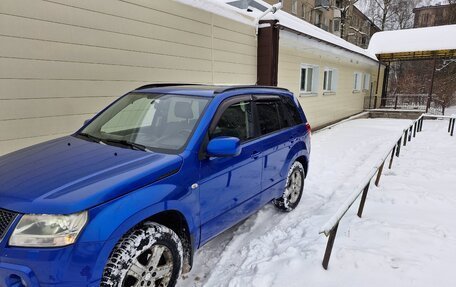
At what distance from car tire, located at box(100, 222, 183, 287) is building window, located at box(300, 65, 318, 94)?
399 inches

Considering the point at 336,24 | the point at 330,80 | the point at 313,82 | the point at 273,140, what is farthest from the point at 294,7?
the point at 273,140

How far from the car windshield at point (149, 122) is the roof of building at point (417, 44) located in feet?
64.1

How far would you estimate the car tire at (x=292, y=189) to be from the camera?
4266 mm

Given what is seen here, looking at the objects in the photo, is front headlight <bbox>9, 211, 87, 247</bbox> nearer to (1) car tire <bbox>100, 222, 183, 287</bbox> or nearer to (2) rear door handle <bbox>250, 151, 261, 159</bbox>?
(1) car tire <bbox>100, 222, 183, 287</bbox>

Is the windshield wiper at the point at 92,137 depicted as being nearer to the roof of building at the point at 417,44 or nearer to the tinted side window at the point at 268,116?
the tinted side window at the point at 268,116

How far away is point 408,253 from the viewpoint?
3.03 metres

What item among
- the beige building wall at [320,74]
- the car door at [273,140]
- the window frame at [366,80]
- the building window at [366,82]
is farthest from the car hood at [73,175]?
the building window at [366,82]

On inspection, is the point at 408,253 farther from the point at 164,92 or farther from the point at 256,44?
the point at 256,44

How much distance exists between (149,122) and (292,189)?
92.7 inches

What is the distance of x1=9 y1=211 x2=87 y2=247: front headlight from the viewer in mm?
1866

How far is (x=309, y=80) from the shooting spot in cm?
1234

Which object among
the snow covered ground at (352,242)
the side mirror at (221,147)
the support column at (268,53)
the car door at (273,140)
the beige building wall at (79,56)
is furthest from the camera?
the support column at (268,53)

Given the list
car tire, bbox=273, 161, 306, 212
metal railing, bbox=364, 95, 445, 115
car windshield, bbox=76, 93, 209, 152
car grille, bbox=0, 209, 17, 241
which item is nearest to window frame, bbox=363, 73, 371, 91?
metal railing, bbox=364, 95, 445, 115

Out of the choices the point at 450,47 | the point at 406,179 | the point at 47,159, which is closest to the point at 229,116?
the point at 47,159
